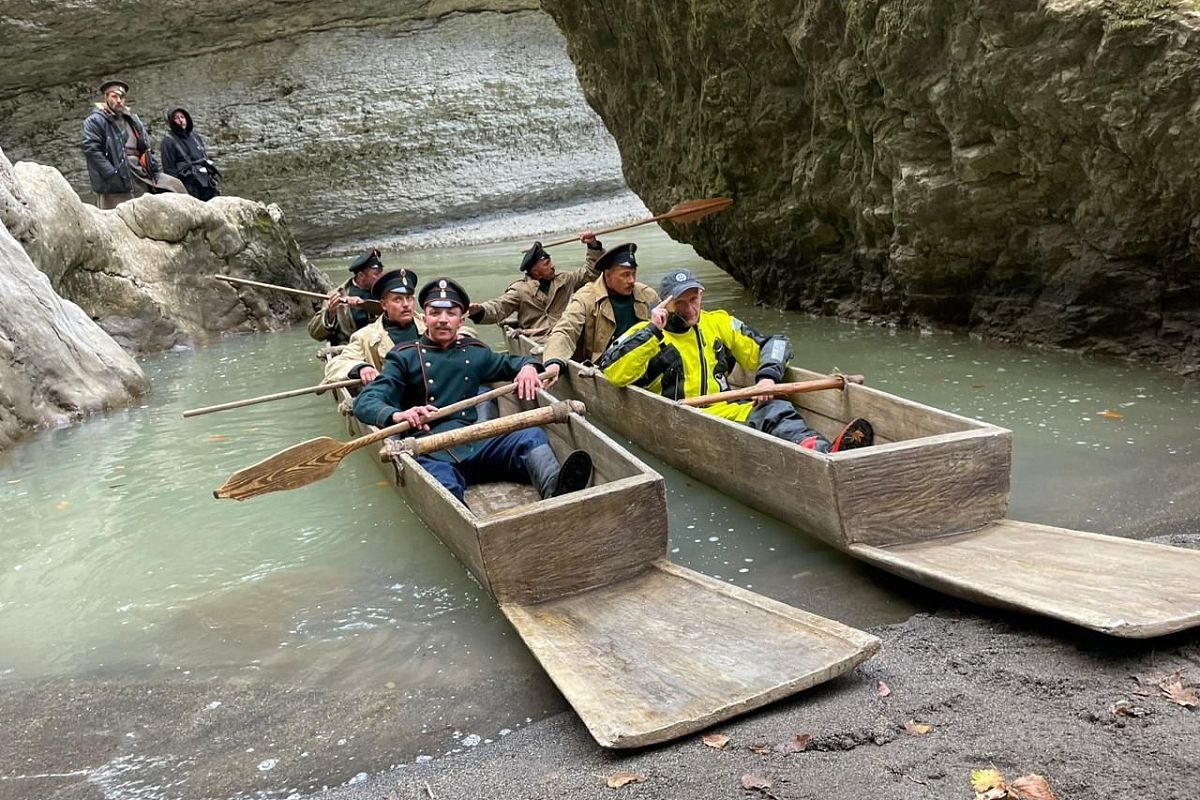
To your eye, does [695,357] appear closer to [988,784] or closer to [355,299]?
[988,784]

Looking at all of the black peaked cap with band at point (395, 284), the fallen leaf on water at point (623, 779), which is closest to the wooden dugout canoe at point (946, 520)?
the fallen leaf on water at point (623, 779)

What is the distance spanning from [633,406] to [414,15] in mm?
21233

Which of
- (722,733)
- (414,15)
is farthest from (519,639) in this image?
(414,15)

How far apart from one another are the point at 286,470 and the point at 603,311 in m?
2.95

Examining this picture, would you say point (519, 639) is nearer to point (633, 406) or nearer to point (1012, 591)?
point (1012, 591)

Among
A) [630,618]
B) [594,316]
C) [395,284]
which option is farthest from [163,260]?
[630,618]

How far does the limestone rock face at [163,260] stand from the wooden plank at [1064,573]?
29.7 feet

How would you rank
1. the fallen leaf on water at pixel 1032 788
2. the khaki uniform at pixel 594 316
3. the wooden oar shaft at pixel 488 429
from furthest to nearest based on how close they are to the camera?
1. the khaki uniform at pixel 594 316
2. the wooden oar shaft at pixel 488 429
3. the fallen leaf on water at pixel 1032 788

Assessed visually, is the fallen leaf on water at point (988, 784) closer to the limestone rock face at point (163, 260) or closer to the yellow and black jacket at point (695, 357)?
the yellow and black jacket at point (695, 357)

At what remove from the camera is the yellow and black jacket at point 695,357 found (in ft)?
18.1

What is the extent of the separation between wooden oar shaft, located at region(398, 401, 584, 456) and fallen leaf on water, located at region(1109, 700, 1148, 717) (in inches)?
109

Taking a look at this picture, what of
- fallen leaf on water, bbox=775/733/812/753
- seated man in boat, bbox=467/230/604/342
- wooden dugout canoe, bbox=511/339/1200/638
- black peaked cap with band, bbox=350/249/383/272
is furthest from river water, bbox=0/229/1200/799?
seated man in boat, bbox=467/230/604/342

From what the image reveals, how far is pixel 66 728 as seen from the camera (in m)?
3.46

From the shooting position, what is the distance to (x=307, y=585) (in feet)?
14.8
